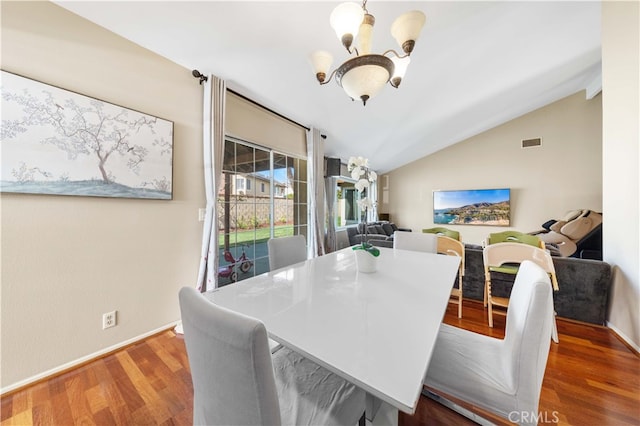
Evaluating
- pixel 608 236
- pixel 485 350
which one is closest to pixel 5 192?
pixel 485 350

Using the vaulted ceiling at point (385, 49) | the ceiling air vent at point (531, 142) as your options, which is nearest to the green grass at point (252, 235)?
the vaulted ceiling at point (385, 49)

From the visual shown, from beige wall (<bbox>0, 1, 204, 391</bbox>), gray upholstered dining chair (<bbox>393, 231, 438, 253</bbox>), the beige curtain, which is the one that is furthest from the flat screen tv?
beige wall (<bbox>0, 1, 204, 391</bbox>)

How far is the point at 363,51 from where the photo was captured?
54.6 inches

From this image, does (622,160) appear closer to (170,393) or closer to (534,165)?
(534,165)

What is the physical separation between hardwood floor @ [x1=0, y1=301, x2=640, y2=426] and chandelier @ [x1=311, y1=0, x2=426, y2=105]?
1910 mm

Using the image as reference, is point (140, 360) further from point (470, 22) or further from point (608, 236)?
point (608, 236)

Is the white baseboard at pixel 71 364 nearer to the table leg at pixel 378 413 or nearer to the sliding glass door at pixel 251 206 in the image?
the sliding glass door at pixel 251 206

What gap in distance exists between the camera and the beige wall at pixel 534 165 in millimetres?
4594

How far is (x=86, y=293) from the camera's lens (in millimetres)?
1654

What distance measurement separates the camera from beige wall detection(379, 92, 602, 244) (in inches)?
181

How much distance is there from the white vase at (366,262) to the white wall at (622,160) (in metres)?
2.19

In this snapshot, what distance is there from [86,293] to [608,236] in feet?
14.9

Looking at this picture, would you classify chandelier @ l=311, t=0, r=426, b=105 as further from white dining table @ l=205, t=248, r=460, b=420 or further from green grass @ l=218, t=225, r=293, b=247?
green grass @ l=218, t=225, r=293, b=247

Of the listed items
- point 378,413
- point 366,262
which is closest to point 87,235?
point 366,262
